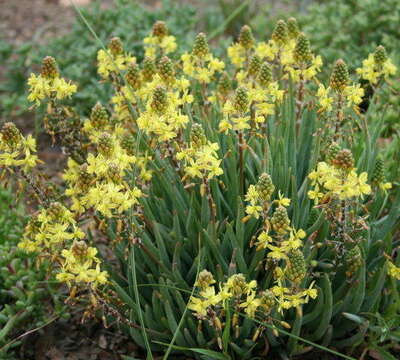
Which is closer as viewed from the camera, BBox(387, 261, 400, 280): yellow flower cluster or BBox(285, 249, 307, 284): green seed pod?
BBox(285, 249, 307, 284): green seed pod

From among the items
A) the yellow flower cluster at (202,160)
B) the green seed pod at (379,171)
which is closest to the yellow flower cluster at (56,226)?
the yellow flower cluster at (202,160)

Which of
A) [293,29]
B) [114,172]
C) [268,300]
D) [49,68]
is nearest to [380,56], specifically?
[293,29]

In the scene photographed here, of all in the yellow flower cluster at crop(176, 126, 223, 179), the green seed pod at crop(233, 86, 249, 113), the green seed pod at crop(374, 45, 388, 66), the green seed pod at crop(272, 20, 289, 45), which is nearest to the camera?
the yellow flower cluster at crop(176, 126, 223, 179)

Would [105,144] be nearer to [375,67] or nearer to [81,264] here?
[81,264]

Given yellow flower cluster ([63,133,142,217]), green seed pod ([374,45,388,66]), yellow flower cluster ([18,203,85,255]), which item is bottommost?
yellow flower cluster ([18,203,85,255])

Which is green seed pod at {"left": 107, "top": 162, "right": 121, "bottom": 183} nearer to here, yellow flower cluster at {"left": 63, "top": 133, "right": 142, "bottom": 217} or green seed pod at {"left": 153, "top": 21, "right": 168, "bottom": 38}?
yellow flower cluster at {"left": 63, "top": 133, "right": 142, "bottom": 217}

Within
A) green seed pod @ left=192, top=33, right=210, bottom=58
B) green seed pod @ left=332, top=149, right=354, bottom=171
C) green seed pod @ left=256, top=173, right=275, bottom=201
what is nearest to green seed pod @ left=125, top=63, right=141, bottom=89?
green seed pod @ left=192, top=33, right=210, bottom=58
